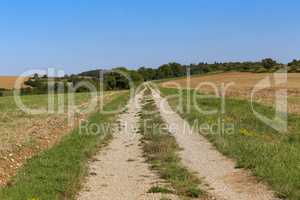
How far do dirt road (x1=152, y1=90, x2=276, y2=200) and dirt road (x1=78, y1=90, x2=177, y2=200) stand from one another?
3.36 ft

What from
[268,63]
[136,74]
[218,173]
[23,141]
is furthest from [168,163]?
[136,74]

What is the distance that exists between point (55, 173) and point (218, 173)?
3.52 meters

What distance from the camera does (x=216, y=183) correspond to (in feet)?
31.2

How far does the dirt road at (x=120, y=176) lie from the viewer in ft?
28.7

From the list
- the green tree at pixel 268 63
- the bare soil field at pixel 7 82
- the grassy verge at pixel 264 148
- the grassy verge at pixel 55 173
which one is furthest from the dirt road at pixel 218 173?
the green tree at pixel 268 63

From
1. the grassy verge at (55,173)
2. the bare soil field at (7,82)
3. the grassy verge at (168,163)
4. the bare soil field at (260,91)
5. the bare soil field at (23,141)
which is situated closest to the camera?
the grassy verge at (55,173)

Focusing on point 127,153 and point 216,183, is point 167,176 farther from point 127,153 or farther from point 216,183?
point 127,153

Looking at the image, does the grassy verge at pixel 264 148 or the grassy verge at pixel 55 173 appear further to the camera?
the grassy verge at pixel 264 148

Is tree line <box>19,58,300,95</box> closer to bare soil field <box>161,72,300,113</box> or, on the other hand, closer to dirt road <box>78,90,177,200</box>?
bare soil field <box>161,72,300,113</box>

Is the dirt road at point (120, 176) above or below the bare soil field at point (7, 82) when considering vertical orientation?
below

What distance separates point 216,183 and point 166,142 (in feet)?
18.3

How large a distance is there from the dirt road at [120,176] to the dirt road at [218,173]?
102 cm

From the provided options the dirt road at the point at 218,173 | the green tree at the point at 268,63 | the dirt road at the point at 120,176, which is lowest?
the dirt road at the point at 120,176

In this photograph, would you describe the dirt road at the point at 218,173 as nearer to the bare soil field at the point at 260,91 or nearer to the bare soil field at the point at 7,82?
the bare soil field at the point at 260,91
